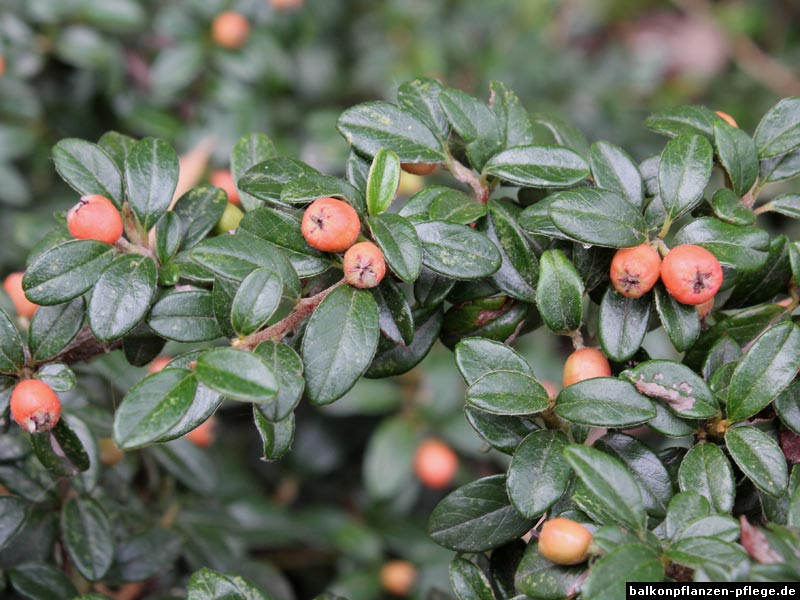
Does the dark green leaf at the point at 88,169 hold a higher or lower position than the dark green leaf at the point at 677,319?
higher

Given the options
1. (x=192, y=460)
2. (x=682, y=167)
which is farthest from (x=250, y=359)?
(x=192, y=460)

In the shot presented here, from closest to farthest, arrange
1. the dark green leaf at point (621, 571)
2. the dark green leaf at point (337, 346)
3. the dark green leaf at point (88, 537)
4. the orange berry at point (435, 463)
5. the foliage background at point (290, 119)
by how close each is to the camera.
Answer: the dark green leaf at point (621, 571)
the dark green leaf at point (337, 346)
the dark green leaf at point (88, 537)
the foliage background at point (290, 119)
the orange berry at point (435, 463)

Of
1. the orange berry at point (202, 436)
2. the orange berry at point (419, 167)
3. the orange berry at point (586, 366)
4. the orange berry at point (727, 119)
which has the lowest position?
the orange berry at point (202, 436)

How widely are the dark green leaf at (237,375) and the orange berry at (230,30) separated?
1.63m

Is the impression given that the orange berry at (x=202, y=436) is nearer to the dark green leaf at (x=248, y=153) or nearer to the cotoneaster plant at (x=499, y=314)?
the cotoneaster plant at (x=499, y=314)

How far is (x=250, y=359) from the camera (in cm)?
85

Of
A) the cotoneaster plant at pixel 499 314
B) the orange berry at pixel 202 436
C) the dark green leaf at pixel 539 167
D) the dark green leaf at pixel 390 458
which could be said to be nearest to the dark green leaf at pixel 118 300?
the cotoneaster plant at pixel 499 314

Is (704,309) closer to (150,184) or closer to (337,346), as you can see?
(337,346)

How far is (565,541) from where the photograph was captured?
2.92 feet

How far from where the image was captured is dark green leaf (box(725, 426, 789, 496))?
0.92 m

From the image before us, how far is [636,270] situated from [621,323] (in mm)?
78

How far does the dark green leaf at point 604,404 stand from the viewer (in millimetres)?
923

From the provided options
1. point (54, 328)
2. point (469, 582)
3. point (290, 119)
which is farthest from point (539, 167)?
point (290, 119)

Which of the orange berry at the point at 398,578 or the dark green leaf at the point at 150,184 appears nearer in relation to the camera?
the dark green leaf at the point at 150,184
